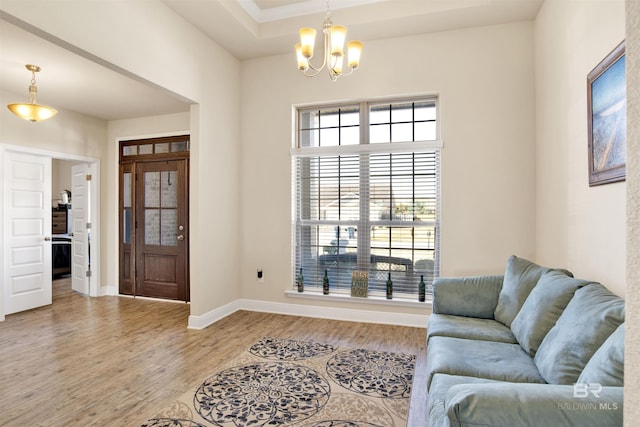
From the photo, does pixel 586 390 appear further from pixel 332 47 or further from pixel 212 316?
pixel 212 316

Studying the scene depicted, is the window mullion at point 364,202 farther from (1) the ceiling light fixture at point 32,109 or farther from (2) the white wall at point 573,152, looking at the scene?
(1) the ceiling light fixture at point 32,109

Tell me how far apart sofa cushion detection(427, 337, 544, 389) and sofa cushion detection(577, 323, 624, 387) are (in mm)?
394

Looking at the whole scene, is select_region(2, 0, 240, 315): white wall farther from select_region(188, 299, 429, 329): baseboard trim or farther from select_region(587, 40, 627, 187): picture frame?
select_region(587, 40, 627, 187): picture frame

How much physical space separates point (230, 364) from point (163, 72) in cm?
271

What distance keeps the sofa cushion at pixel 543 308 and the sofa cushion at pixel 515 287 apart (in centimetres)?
22

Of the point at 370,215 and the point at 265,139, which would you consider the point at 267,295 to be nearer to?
the point at 370,215

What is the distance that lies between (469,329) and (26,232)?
542 cm

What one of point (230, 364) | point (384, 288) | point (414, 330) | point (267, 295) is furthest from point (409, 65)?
point (230, 364)

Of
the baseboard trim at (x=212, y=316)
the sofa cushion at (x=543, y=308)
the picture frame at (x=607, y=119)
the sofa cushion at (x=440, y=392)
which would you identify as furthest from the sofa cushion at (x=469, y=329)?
the baseboard trim at (x=212, y=316)

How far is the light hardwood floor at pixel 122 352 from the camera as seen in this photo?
2256 millimetres

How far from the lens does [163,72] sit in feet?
10.7

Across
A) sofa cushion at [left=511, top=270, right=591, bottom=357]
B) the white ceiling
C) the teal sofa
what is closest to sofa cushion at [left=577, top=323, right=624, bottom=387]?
the teal sofa

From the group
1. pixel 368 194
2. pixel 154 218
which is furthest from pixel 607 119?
pixel 154 218

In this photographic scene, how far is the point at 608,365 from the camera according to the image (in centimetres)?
128
